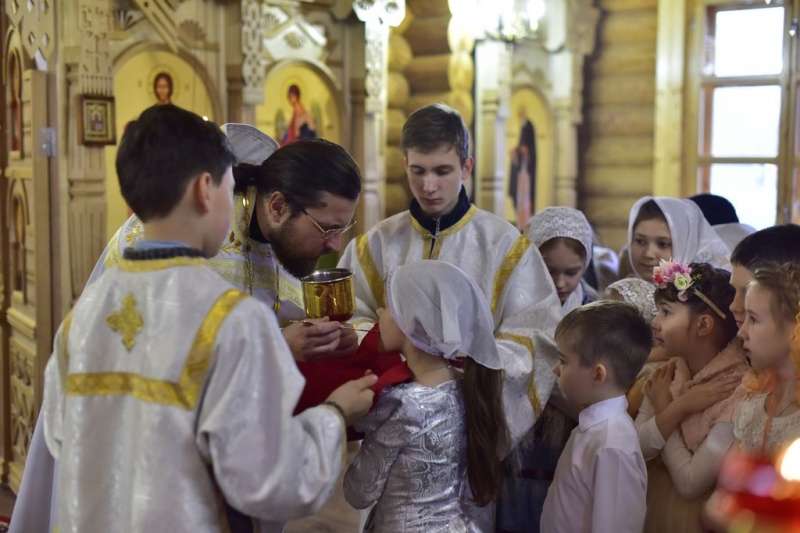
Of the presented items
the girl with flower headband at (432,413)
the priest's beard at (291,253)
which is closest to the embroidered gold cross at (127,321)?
the girl with flower headband at (432,413)

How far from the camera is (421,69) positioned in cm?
696

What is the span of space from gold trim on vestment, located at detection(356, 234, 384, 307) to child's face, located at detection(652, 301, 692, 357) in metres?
0.95

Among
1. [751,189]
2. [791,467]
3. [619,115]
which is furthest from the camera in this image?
[619,115]

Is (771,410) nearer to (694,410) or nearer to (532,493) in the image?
(694,410)

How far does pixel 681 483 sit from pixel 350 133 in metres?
4.08

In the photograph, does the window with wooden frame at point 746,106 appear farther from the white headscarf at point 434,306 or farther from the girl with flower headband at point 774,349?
the white headscarf at point 434,306

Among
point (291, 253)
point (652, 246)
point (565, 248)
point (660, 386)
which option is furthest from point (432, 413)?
point (652, 246)

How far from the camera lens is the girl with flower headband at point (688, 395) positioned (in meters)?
2.46

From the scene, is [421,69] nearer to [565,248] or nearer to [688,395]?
[565,248]

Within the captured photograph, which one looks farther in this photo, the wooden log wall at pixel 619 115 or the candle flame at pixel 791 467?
the wooden log wall at pixel 619 115

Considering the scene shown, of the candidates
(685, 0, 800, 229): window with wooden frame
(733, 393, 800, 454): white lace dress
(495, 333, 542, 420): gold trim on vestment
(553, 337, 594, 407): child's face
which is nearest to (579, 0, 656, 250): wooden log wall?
(685, 0, 800, 229): window with wooden frame

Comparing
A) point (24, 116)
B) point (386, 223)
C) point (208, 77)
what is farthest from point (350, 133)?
point (386, 223)

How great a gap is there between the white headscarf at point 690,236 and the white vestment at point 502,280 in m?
0.75

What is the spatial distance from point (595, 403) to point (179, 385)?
50.1 inches
